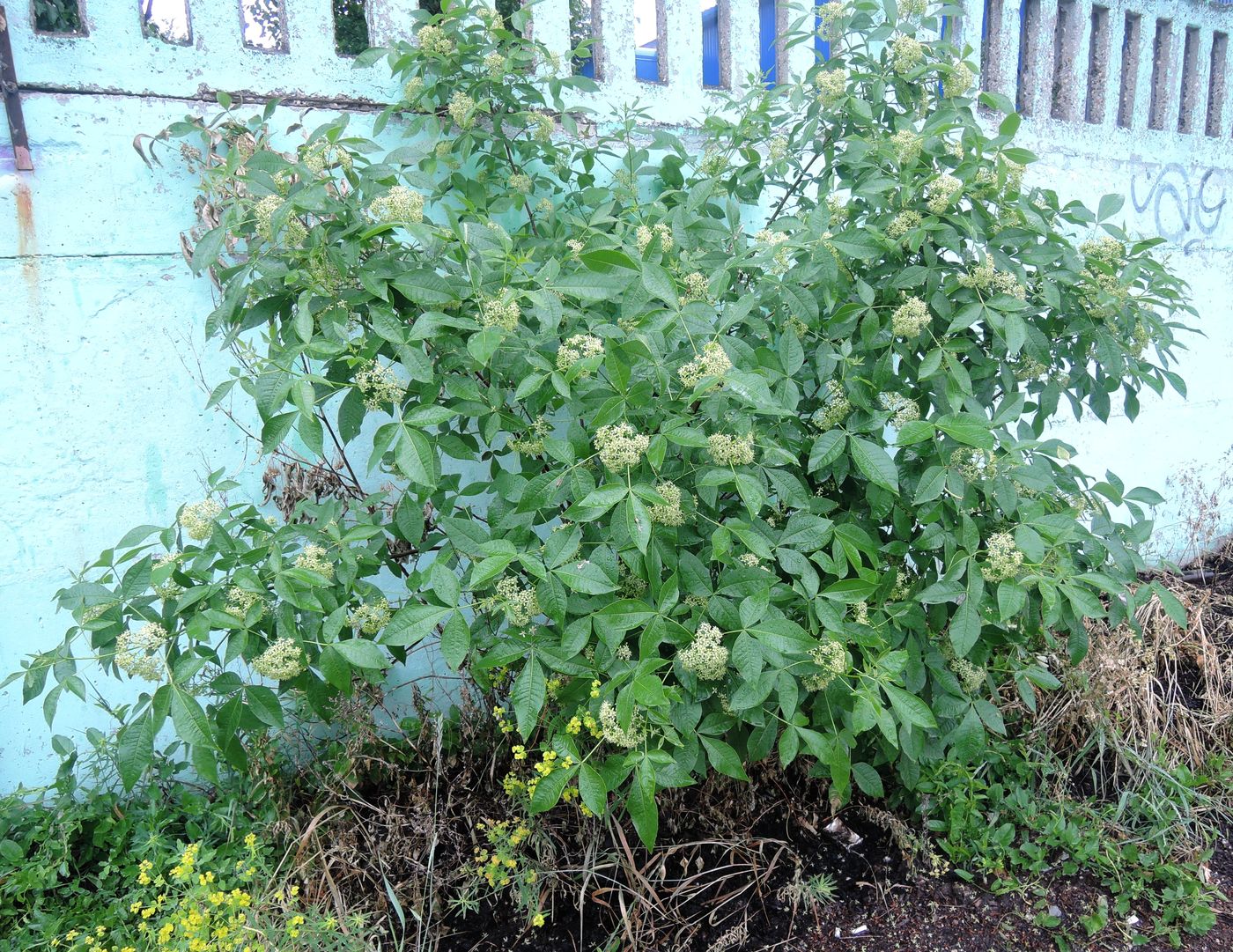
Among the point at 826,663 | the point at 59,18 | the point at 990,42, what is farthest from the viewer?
the point at 990,42

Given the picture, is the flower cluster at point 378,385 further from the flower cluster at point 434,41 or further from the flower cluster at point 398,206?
the flower cluster at point 434,41

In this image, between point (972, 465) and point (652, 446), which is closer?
point (652, 446)

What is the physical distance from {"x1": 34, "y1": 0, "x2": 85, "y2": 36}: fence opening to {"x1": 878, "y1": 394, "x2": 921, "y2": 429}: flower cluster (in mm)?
2463

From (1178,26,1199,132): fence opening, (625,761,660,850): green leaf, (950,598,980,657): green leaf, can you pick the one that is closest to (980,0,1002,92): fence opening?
(1178,26,1199,132): fence opening

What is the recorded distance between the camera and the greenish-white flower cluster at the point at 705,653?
188 centimetres

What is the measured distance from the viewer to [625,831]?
2.64 metres

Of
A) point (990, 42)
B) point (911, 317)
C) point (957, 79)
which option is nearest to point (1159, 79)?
point (990, 42)

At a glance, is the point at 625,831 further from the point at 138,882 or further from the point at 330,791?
the point at 138,882

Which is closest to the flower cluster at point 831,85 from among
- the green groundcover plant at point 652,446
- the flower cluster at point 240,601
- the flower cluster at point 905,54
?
the green groundcover plant at point 652,446

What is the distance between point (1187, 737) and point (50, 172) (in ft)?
13.6

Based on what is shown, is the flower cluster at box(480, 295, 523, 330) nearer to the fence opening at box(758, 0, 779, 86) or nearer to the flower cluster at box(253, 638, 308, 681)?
the flower cluster at box(253, 638, 308, 681)

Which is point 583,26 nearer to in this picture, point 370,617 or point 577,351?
point 577,351

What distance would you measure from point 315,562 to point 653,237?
1.19 m

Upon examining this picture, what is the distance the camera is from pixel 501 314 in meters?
1.86
